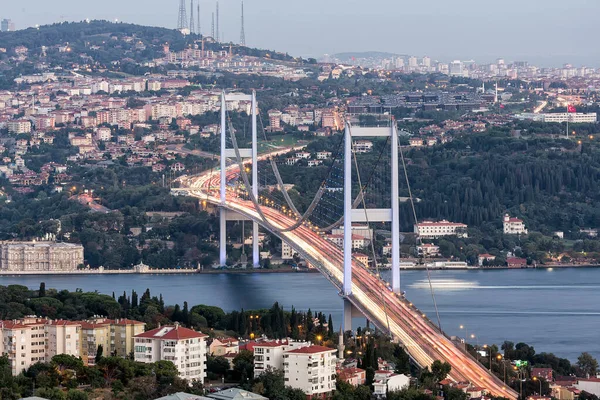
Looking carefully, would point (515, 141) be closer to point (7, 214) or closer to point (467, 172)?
point (467, 172)

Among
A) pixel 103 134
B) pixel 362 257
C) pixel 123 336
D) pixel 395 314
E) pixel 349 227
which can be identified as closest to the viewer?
pixel 123 336

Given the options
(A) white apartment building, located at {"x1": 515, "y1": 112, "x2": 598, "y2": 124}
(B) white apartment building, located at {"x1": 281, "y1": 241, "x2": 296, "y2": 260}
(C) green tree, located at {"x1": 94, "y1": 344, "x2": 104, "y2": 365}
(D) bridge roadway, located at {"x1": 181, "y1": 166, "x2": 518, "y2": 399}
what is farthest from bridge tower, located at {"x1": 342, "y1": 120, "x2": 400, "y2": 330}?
(A) white apartment building, located at {"x1": 515, "y1": 112, "x2": 598, "y2": 124}

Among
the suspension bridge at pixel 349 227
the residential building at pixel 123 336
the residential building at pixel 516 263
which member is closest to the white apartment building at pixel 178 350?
the residential building at pixel 123 336

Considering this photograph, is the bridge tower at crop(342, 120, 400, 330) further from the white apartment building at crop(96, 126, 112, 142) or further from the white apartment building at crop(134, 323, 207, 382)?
the white apartment building at crop(96, 126, 112, 142)

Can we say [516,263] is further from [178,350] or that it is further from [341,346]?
[178,350]

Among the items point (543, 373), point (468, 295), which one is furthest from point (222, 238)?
point (543, 373)
